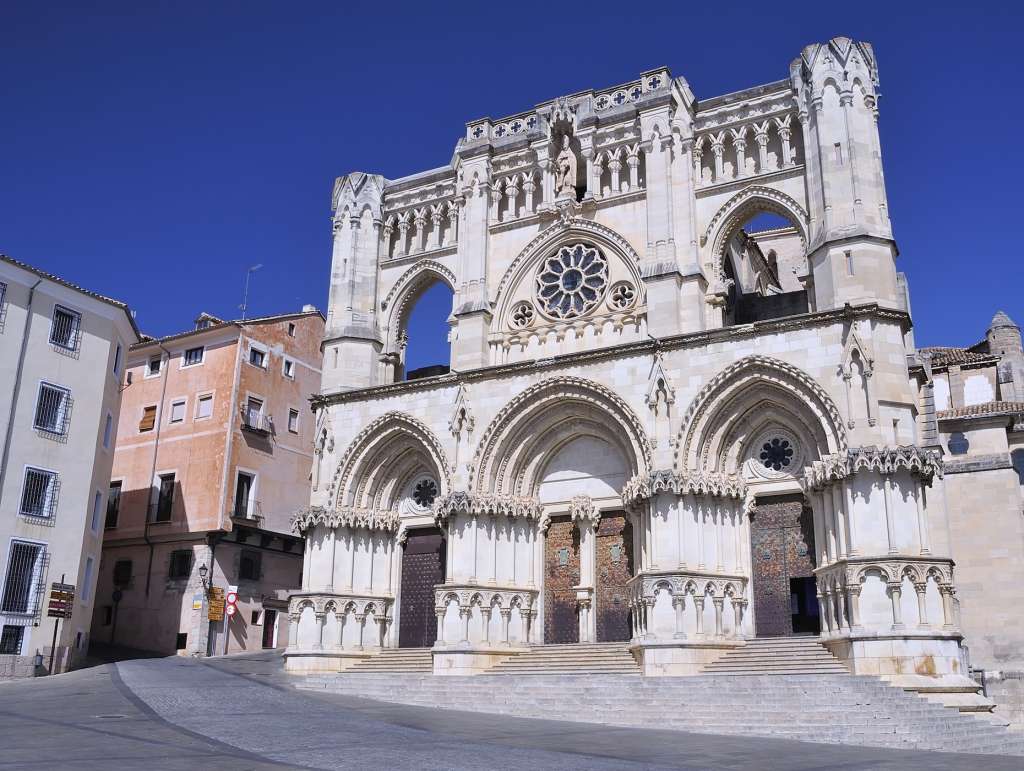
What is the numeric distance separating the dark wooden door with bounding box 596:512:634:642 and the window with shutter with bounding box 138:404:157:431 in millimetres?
21170

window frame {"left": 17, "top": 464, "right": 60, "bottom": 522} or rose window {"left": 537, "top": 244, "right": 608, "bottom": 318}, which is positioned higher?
rose window {"left": 537, "top": 244, "right": 608, "bottom": 318}

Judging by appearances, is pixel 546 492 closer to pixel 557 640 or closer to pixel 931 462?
pixel 557 640

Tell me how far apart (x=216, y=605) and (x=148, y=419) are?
29.2 ft

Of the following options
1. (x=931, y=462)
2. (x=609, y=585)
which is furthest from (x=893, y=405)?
(x=609, y=585)

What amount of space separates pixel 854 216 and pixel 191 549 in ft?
81.9

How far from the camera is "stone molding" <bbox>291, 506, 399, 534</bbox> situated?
27.4 meters

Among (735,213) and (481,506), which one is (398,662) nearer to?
(481,506)

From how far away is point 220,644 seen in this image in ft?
113

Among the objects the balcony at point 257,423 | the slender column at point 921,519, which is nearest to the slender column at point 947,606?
the slender column at point 921,519

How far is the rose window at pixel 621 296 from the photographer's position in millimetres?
26547

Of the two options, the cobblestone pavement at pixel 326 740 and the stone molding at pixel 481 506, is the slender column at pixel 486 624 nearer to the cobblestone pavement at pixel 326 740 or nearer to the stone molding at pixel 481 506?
the stone molding at pixel 481 506

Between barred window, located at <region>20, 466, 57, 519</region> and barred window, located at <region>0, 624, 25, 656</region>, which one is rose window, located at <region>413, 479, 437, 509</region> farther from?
A: barred window, located at <region>0, 624, 25, 656</region>

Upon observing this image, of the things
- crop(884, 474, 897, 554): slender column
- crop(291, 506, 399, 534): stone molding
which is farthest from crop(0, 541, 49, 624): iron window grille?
crop(884, 474, 897, 554): slender column

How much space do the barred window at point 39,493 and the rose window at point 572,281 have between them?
50.2 feet
